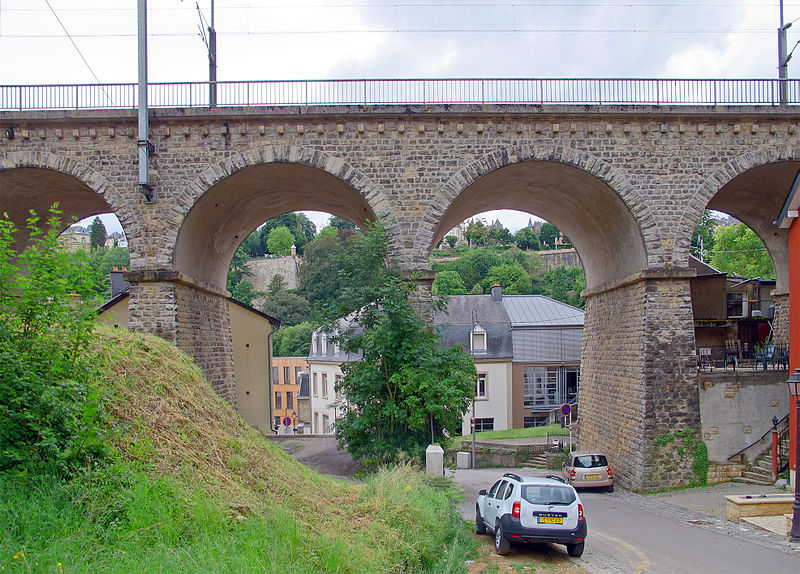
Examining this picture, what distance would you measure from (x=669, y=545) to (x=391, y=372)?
6501 millimetres

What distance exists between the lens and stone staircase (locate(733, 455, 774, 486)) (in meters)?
16.4

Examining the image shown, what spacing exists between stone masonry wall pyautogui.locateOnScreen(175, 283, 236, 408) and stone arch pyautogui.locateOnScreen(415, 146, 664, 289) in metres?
5.90

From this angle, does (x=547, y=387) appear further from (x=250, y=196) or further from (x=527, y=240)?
(x=527, y=240)

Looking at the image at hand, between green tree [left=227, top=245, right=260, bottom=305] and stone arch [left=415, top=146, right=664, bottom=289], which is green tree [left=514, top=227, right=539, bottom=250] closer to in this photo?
green tree [left=227, top=245, right=260, bottom=305]

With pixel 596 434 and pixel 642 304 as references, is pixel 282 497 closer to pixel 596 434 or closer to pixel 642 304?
pixel 642 304

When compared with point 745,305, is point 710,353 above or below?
below

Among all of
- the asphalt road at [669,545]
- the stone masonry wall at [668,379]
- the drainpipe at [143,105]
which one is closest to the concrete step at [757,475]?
the stone masonry wall at [668,379]

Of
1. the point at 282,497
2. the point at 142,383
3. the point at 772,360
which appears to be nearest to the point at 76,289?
the point at 142,383

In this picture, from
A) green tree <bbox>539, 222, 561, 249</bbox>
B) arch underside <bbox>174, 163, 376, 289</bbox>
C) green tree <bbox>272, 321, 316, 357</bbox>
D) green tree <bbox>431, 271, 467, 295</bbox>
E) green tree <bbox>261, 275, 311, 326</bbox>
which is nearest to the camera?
arch underside <bbox>174, 163, 376, 289</bbox>

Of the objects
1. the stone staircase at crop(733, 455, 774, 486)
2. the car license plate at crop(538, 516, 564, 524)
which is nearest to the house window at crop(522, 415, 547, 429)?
the stone staircase at crop(733, 455, 774, 486)

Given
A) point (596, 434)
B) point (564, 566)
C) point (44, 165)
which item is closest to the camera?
point (564, 566)

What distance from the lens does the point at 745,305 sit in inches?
996

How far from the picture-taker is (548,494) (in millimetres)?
10500

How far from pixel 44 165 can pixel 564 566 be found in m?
14.4
